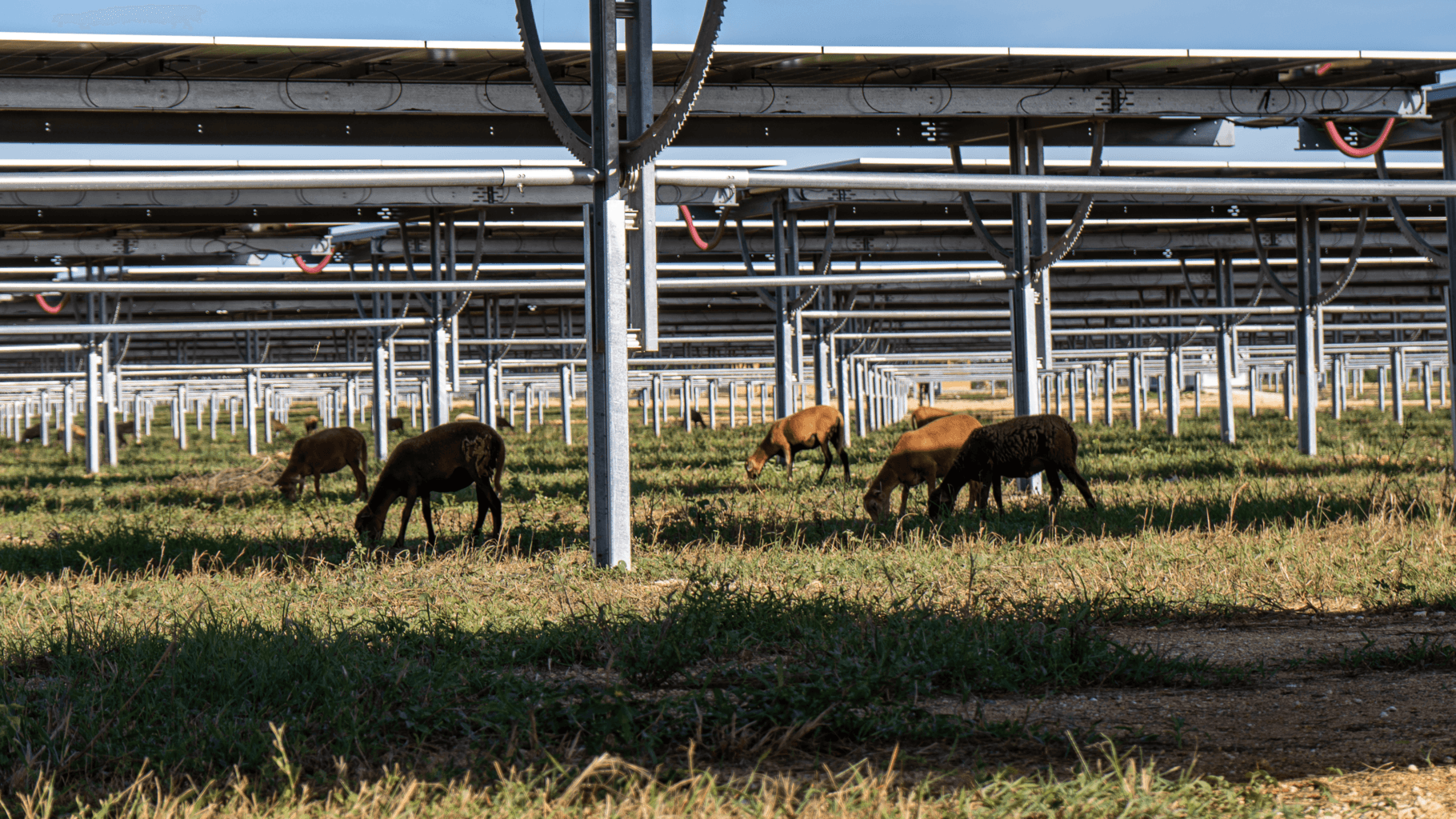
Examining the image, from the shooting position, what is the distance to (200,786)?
342cm

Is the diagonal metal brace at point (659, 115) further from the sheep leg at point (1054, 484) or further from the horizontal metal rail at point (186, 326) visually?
the horizontal metal rail at point (186, 326)

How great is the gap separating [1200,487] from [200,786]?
10.3m

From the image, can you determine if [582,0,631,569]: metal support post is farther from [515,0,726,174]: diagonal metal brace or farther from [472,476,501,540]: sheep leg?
[472,476,501,540]: sheep leg

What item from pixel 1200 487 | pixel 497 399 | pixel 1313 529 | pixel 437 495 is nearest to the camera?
pixel 1313 529

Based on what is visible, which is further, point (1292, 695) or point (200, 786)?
point (1292, 695)

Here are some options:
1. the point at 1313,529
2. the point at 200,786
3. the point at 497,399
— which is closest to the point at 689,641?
the point at 200,786

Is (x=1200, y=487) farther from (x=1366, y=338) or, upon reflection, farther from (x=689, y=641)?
(x=1366, y=338)

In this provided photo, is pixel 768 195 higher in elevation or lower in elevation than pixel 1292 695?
higher

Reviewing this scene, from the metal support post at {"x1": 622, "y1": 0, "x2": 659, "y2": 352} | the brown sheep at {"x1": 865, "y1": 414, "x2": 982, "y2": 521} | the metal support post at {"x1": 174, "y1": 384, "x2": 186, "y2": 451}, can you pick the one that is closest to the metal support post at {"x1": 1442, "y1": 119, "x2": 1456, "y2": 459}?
the brown sheep at {"x1": 865, "y1": 414, "x2": 982, "y2": 521}

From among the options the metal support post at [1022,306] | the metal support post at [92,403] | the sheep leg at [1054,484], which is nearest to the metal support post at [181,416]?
the metal support post at [92,403]

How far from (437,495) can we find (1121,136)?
8.36 meters

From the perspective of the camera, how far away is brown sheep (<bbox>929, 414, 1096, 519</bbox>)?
9.59 meters

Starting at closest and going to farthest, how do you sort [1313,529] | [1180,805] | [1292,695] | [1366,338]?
[1180,805] < [1292,695] < [1313,529] < [1366,338]

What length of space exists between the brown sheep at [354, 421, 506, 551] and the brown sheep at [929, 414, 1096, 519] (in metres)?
3.69
